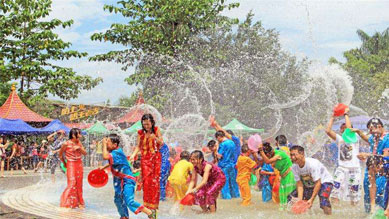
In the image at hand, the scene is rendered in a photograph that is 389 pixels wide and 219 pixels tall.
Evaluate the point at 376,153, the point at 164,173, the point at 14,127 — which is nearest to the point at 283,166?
the point at 376,153

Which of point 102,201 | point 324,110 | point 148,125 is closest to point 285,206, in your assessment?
point 148,125

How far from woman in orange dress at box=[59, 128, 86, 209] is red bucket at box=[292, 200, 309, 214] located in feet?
12.4

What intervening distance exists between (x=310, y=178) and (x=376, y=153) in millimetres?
1141

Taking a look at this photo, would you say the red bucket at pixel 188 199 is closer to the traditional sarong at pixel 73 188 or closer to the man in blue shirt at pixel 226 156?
the man in blue shirt at pixel 226 156

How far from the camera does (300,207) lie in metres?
7.51

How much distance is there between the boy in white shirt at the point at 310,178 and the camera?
Result: 738 centimetres

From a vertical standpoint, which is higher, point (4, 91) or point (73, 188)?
point (4, 91)

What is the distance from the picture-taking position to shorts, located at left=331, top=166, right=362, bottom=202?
8688 millimetres

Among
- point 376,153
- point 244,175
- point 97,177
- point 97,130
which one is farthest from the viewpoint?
point 97,130

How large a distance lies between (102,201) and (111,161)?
346cm

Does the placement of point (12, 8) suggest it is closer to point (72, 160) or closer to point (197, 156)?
point (72, 160)

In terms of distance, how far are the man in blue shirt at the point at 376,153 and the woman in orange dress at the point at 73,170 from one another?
4.84 meters

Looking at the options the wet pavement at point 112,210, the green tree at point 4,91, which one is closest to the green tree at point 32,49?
the green tree at point 4,91

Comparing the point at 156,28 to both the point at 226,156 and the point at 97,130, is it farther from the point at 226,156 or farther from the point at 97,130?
the point at 226,156
